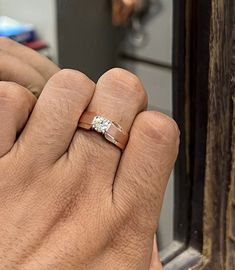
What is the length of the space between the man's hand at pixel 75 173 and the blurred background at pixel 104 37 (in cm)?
29

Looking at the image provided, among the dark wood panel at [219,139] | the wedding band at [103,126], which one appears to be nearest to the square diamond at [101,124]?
the wedding band at [103,126]

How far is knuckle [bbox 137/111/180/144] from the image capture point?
1.31 ft

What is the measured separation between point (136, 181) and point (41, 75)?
11cm

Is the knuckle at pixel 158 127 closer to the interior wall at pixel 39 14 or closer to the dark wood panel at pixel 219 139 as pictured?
the dark wood panel at pixel 219 139

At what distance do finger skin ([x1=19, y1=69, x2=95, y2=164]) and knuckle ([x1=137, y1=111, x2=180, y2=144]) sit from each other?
41mm

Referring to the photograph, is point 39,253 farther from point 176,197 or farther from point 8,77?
point 176,197

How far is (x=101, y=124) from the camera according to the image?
0.39m

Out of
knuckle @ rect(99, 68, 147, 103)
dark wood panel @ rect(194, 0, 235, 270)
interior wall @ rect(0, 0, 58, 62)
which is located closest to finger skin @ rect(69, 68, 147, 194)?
knuckle @ rect(99, 68, 147, 103)

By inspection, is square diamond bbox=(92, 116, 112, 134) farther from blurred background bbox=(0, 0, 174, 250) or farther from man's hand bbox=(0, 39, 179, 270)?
blurred background bbox=(0, 0, 174, 250)

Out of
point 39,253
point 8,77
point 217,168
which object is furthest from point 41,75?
point 217,168

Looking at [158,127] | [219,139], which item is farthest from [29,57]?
[219,139]

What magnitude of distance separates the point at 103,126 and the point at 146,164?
4 cm

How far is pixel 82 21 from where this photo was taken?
0.73 m

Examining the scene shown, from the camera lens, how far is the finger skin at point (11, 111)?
381mm
